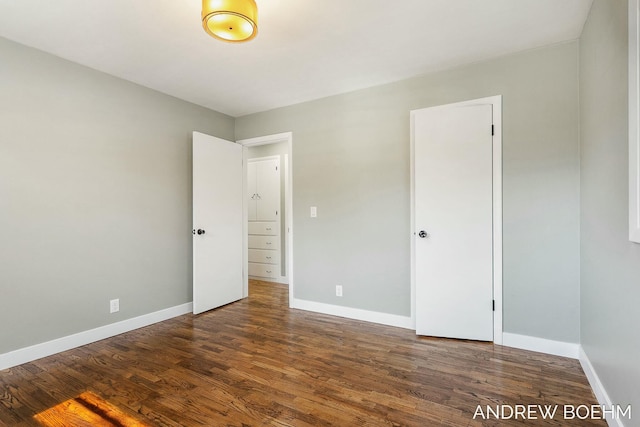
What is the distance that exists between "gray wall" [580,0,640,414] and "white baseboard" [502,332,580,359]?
0.15 meters

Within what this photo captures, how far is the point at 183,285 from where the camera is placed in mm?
3572

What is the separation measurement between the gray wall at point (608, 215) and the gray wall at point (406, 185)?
0.46 ft


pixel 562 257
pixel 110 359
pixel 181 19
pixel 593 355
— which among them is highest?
pixel 181 19

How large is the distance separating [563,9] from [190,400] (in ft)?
11.3

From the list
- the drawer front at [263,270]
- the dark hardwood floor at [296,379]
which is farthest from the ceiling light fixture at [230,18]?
the drawer front at [263,270]

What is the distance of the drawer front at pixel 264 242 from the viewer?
523 cm

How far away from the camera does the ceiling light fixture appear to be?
1663 mm

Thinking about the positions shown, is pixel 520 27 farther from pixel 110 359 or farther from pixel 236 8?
pixel 110 359

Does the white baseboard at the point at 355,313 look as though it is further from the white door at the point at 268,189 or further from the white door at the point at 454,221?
the white door at the point at 268,189

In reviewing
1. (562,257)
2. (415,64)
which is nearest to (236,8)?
(415,64)

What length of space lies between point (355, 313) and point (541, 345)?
64.8 inches

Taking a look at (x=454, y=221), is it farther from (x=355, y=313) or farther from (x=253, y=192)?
(x=253, y=192)

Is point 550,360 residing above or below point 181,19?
below

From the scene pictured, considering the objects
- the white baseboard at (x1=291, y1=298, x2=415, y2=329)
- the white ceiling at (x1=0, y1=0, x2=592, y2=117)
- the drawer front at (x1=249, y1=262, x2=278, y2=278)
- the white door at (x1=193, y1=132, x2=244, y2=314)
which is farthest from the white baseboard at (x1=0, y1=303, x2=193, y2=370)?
the white ceiling at (x1=0, y1=0, x2=592, y2=117)
